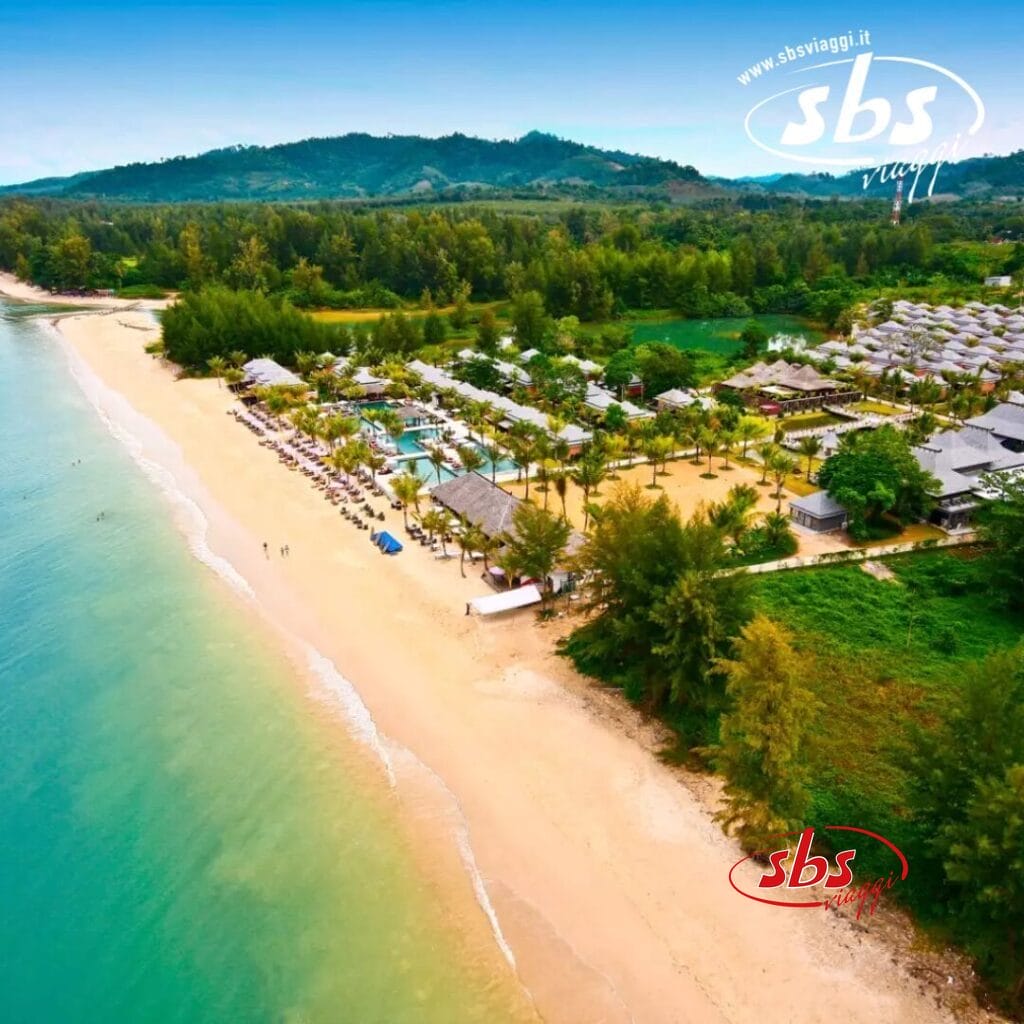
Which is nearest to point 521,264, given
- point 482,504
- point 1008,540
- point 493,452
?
point 493,452

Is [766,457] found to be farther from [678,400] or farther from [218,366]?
[218,366]

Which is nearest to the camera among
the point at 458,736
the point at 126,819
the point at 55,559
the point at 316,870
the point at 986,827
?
the point at 986,827

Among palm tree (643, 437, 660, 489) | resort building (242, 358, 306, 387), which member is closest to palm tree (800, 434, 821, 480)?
palm tree (643, 437, 660, 489)

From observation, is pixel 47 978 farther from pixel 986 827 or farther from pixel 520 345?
pixel 520 345

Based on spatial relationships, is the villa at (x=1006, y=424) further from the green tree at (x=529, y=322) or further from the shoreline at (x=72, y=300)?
the shoreline at (x=72, y=300)

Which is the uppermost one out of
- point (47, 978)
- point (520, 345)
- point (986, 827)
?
point (986, 827)

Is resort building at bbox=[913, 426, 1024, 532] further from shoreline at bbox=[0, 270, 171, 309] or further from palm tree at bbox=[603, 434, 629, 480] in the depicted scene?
shoreline at bbox=[0, 270, 171, 309]

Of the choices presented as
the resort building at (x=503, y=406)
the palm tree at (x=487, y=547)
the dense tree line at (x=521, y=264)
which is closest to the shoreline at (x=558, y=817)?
the palm tree at (x=487, y=547)

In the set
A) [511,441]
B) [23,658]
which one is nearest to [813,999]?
[23,658]
